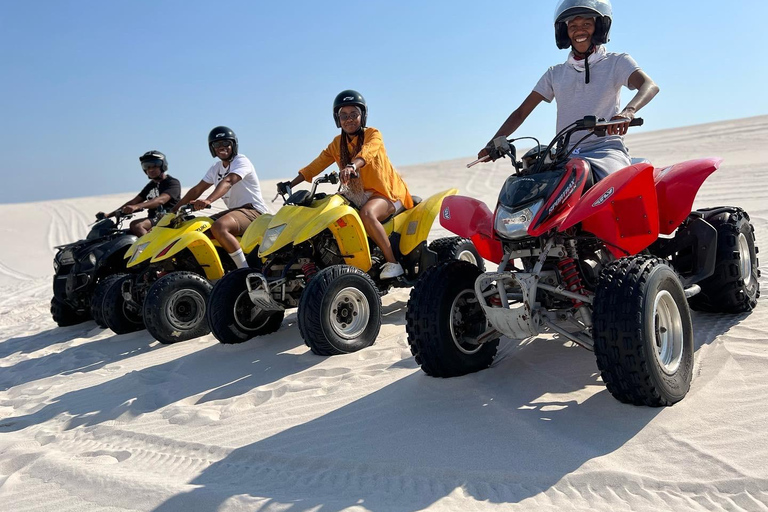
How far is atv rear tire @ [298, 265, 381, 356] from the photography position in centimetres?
533

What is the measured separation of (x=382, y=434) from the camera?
3.68m

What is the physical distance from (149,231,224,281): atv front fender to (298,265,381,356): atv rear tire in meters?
2.36

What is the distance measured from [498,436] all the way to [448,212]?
1.68 metres

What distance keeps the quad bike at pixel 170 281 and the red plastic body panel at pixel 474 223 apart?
11.6 ft

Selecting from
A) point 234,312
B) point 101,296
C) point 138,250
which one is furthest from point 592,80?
point 101,296

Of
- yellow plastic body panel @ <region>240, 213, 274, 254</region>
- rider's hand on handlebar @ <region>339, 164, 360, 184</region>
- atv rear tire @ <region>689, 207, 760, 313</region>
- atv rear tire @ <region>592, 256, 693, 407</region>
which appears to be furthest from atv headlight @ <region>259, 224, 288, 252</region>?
atv rear tire @ <region>689, 207, 760, 313</region>

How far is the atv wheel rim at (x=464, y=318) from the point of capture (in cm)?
425

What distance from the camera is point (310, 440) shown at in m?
3.74

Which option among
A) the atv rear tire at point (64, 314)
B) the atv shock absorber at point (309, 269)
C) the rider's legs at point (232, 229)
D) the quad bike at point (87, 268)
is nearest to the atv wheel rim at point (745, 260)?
the atv shock absorber at point (309, 269)

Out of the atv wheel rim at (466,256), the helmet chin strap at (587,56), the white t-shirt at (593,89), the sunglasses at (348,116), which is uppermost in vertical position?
the sunglasses at (348,116)

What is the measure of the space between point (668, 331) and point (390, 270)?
3094mm

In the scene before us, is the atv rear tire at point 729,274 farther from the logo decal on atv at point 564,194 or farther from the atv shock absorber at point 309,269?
the atv shock absorber at point 309,269

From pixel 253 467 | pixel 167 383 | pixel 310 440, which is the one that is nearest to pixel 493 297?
pixel 310 440

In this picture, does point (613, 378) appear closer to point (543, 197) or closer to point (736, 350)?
point (543, 197)
